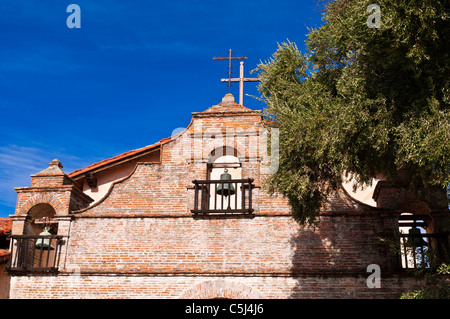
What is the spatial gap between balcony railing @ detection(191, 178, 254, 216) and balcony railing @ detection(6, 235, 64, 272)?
389cm

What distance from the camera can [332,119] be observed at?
1080cm

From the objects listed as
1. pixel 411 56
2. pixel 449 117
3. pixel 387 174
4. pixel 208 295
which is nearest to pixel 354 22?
pixel 411 56

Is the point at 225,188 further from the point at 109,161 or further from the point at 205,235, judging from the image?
the point at 109,161

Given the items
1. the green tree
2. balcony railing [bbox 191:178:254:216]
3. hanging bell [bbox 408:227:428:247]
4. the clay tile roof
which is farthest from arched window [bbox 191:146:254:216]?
hanging bell [bbox 408:227:428:247]

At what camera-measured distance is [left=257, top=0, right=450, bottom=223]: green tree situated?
30.9ft

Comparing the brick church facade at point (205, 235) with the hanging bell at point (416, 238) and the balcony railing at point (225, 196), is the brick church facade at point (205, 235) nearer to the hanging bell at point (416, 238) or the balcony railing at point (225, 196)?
the balcony railing at point (225, 196)

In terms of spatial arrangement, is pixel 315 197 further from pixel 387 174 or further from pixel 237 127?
pixel 237 127

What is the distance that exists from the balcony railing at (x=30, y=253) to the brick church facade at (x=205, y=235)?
0.10 feet

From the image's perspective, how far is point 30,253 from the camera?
1421 cm

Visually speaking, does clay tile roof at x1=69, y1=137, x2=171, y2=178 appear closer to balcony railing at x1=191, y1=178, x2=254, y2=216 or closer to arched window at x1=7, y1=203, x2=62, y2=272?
arched window at x1=7, y1=203, x2=62, y2=272

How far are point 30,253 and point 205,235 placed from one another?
4951 mm

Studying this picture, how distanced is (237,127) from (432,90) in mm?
6041

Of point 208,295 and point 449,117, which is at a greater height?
point 449,117

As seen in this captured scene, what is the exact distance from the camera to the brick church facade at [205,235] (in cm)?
1302
